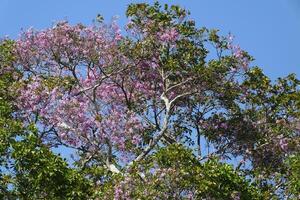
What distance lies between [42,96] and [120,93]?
554 cm

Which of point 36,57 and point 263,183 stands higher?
point 36,57

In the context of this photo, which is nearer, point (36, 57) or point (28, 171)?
point (28, 171)

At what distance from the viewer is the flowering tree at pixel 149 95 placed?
78.4 feet

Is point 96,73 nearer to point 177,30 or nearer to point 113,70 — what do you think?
point 113,70

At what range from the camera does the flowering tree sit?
78.4 feet

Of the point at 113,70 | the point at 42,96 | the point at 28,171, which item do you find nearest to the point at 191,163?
the point at 28,171

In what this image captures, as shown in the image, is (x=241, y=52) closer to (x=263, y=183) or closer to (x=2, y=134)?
(x=263, y=183)

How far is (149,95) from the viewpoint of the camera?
2806 centimetres

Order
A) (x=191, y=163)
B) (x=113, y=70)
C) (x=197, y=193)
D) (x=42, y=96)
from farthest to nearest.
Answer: (x=113, y=70)
(x=42, y=96)
(x=191, y=163)
(x=197, y=193)

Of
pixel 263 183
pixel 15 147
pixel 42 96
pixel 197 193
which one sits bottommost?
pixel 197 193

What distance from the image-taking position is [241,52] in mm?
27578

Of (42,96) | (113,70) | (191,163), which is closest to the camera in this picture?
(191,163)

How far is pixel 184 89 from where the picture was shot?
2777cm

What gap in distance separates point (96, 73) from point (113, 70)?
2.51 ft
